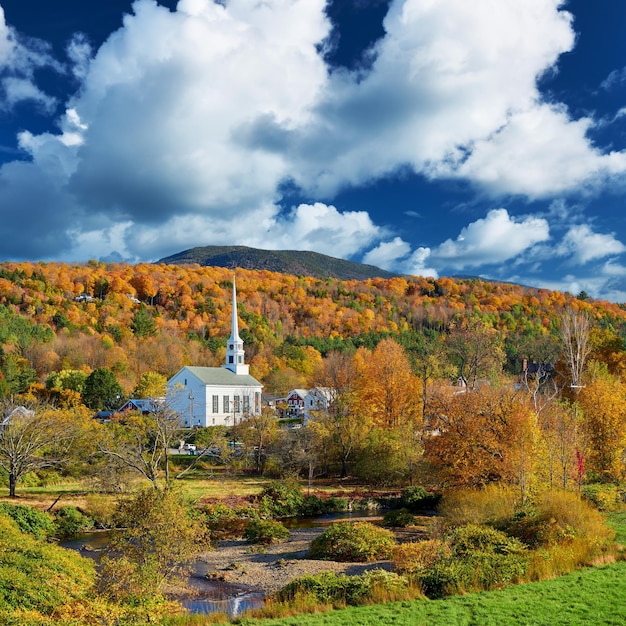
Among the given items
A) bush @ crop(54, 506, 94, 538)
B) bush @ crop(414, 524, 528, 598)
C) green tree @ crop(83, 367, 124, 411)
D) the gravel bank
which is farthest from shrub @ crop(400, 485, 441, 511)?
green tree @ crop(83, 367, 124, 411)

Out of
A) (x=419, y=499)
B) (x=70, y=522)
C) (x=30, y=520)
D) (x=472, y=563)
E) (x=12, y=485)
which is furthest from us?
(x=419, y=499)

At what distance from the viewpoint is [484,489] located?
28.3 meters

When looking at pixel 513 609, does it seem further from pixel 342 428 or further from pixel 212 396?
pixel 212 396

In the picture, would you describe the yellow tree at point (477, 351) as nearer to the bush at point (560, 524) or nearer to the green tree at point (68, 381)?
the bush at point (560, 524)

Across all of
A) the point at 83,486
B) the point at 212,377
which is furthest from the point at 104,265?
the point at 83,486

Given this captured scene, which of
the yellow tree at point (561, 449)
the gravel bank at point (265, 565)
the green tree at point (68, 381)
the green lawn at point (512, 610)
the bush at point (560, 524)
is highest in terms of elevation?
the green tree at point (68, 381)

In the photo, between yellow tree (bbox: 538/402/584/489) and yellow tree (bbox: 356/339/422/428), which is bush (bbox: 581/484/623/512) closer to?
yellow tree (bbox: 538/402/584/489)

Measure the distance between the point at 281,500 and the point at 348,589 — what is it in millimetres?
21325

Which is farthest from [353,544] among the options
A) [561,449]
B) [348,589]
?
[561,449]

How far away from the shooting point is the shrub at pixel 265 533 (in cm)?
2984

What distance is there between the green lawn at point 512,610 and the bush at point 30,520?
1636 cm

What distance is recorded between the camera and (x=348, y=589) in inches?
678

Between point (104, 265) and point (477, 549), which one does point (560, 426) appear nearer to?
point (477, 549)

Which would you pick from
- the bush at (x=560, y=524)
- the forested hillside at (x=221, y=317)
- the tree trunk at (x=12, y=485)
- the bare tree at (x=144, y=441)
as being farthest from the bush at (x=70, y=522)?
the forested hillside at (x=221, y=317)
